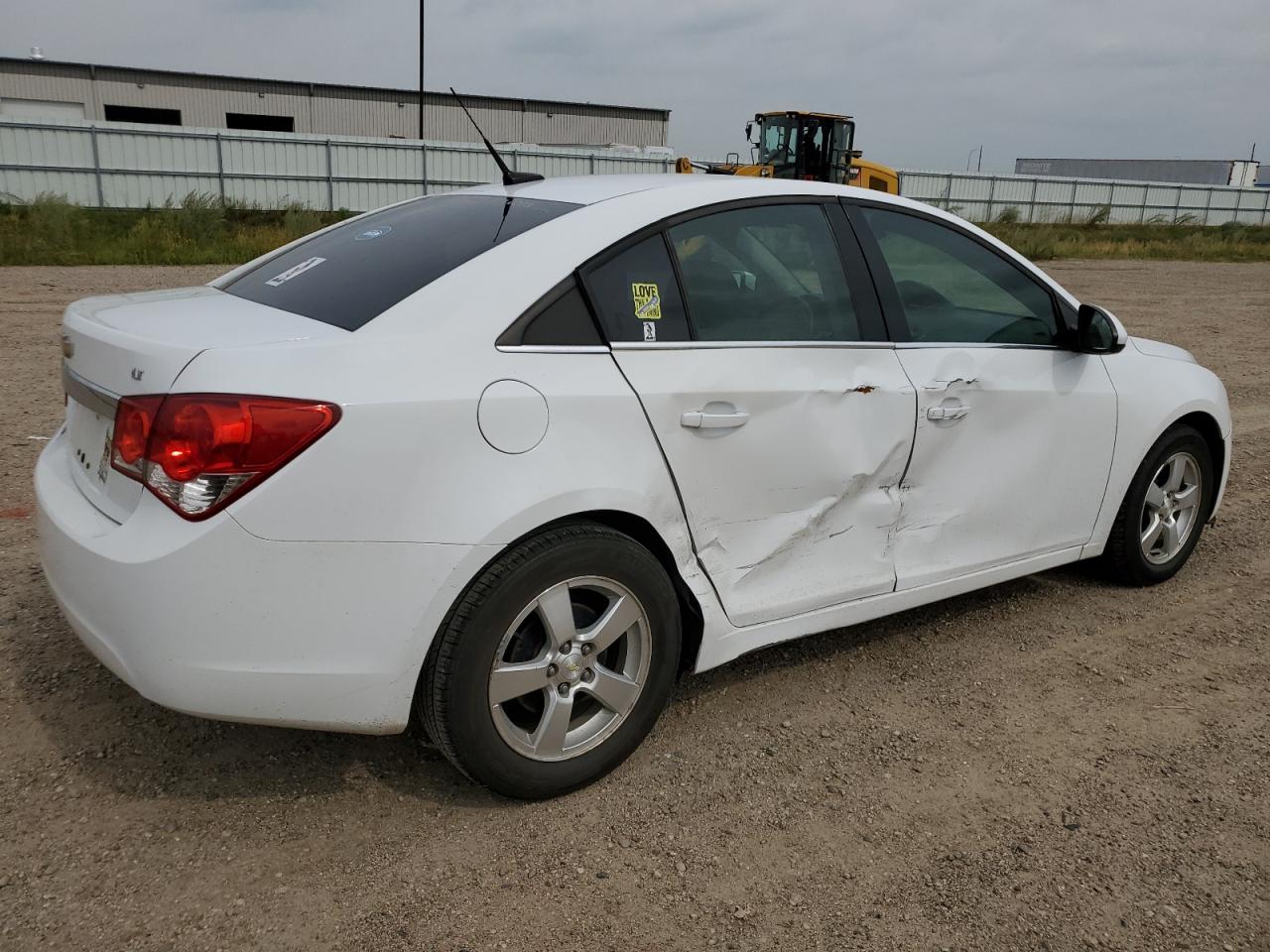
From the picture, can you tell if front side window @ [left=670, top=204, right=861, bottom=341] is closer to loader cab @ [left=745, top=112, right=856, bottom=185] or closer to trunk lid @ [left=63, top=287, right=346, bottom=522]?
trunk lid @ [left=63, top=287, right=346, bottom=522]

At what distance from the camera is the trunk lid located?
2.42 m

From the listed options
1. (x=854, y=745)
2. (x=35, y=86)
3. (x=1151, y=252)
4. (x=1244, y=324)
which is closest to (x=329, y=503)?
(x=854, y=745)

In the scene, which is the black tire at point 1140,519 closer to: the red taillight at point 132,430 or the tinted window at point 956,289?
the tinted window at point 956,289

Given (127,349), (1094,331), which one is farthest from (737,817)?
(1094,331)

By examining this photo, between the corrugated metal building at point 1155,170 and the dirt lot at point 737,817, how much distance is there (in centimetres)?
6041

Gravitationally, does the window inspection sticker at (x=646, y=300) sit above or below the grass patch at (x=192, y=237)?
above

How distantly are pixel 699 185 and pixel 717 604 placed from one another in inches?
50.3

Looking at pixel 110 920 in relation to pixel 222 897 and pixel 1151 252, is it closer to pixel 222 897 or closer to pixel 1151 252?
pixel 222 897

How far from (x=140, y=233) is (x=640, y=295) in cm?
1793

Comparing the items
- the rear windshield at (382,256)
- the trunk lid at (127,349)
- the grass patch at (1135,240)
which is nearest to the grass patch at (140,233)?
the rear windshield at (382,256)

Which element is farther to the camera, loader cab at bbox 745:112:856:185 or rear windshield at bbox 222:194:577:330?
loader cab at bbox 745:112:856:185

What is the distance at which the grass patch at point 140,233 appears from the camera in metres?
16.4

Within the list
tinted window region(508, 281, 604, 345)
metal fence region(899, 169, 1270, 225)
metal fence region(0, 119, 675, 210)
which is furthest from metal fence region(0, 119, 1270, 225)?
tinted window region(508, 281, 604, 345)

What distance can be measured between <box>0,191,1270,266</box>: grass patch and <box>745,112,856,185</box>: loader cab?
22.1 ft
